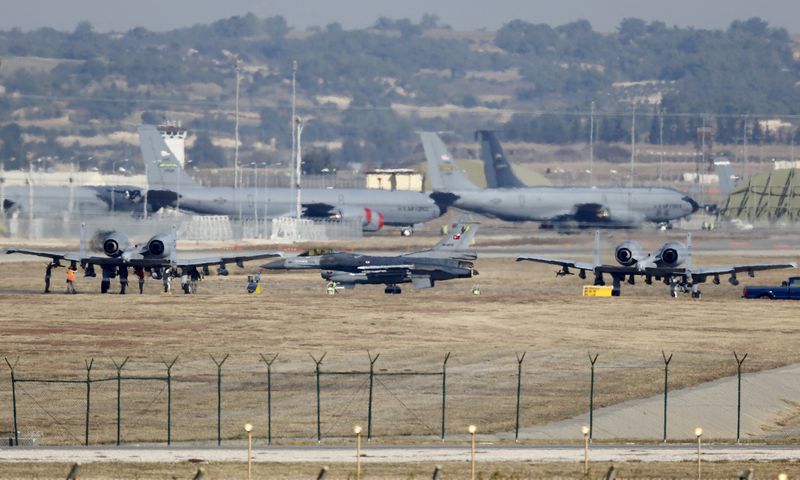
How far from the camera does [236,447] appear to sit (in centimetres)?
3912

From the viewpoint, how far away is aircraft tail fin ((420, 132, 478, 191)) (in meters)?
152

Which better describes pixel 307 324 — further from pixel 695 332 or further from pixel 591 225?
pixel 591 225

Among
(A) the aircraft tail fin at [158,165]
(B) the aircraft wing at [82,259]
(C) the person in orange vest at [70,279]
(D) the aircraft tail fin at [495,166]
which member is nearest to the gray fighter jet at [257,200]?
(A) the aircraft tail fin at [158,165]

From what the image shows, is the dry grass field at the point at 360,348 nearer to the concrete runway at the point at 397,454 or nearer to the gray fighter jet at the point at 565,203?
the concrete runway at the point at 397,454

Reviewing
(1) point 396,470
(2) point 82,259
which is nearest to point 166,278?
(2) point 82,259

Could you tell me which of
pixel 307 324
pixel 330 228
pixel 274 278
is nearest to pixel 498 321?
pixel 307 324

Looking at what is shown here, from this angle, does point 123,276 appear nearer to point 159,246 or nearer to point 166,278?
point 166,278

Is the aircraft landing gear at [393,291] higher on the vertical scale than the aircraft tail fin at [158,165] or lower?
lower

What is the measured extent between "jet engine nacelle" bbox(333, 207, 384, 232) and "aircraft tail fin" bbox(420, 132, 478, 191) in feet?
25.5

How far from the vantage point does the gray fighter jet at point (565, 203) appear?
14925 centimetres

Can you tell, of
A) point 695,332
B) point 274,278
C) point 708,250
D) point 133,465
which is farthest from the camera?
point 708,250

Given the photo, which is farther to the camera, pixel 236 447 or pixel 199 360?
pixel 199 360

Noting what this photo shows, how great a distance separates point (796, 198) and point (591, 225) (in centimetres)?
2547

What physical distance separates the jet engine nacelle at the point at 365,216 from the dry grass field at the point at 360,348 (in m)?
56.2
